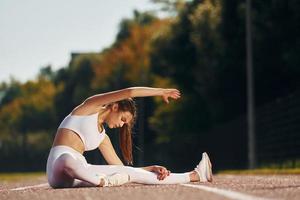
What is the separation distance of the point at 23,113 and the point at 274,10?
8431cm

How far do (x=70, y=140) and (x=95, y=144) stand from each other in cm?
36

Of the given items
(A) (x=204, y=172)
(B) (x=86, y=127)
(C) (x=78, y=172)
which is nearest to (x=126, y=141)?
(B) (x=86, y=127)

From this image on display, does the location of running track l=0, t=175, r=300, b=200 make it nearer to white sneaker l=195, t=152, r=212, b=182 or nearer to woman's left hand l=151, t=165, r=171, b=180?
woman's left hand l=151, t=165, r=171, b=180

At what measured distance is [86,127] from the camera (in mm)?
11117

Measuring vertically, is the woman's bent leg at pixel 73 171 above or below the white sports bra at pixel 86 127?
below

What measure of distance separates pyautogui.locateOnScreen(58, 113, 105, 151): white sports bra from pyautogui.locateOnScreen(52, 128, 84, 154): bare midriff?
1.8 inches

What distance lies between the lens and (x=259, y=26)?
3953 cm

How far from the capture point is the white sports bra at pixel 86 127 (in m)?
11.1

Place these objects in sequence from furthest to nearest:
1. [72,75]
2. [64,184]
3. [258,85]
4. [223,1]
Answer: [72,75], [223,1], [258,85], [64,184]

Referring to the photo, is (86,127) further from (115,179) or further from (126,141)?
(115,179)

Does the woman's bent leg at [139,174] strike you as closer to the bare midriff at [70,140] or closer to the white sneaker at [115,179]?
→ the white sneaker at [115,179]

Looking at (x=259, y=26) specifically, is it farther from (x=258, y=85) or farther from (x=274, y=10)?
(x=258, y=85)

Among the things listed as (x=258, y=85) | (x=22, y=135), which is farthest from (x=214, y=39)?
(x=22, y=135)

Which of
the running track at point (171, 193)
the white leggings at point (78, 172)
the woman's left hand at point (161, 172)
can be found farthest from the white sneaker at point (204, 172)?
the running track at point (171, 193)
